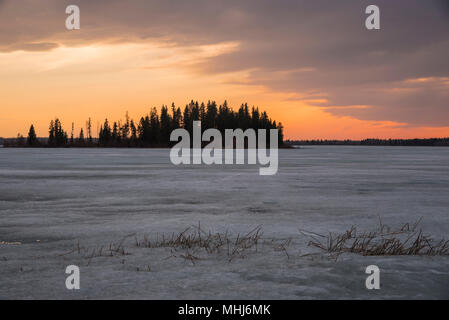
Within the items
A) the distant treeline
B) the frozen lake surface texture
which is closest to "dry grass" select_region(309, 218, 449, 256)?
the frozen lake surface texture

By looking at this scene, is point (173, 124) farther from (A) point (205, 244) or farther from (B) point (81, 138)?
(A) point (205, 244)

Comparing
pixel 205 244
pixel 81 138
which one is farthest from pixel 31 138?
pixel 205 244

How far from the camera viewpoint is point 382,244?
6527mm

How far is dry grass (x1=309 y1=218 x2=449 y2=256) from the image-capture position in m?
6.12

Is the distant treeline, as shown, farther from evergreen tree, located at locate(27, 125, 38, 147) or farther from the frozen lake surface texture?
the frozen lake surface texture

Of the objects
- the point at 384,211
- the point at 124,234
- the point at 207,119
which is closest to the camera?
the point at 124,234

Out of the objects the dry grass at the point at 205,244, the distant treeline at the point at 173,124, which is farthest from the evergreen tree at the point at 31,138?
the dry grass at the point at 205,244

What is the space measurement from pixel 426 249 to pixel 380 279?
188 centimetres

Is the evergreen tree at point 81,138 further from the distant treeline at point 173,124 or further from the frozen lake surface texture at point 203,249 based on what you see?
the frozen lake surface texture at point 203,249

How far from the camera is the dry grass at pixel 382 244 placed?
20.1ft

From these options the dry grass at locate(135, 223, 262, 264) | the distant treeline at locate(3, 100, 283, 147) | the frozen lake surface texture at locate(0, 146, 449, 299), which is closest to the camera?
the frozen lake surface texture at locate(0, 146, 449, 299)
